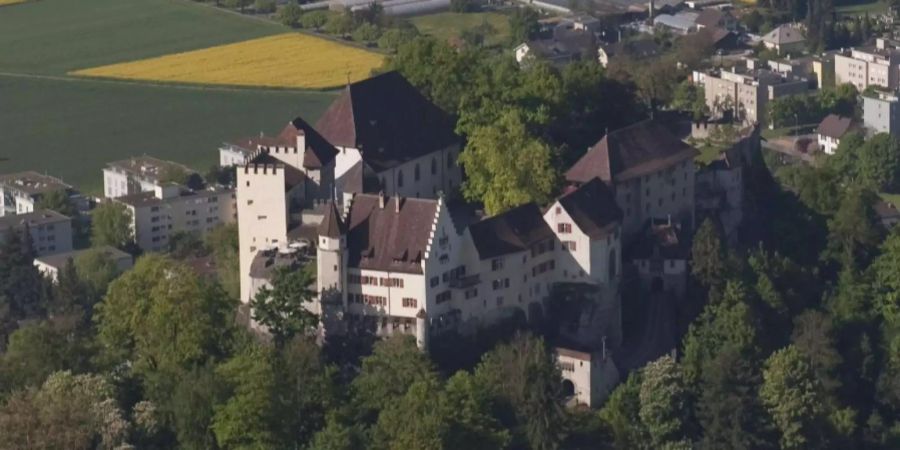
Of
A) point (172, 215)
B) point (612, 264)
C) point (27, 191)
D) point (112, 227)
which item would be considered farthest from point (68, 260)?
point (612, 264)

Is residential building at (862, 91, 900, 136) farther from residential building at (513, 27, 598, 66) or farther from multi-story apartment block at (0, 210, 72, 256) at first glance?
multi-story apartment block at (0, 210, 72, 256)

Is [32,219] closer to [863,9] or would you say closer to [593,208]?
[593,208]

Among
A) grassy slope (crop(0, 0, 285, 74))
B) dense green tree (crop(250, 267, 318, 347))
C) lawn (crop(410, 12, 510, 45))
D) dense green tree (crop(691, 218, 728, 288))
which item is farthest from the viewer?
lawn (crop(410, 12, 510, 45))

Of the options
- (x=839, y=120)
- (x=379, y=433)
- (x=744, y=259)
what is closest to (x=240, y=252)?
(x=379, y=433)

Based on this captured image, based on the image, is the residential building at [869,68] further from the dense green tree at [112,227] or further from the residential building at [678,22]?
the dense green tree at [112,227]

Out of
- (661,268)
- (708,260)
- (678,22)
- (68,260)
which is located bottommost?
(678,22)

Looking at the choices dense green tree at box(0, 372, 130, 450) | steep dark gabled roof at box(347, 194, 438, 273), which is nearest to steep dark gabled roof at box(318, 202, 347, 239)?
steep dark gabled roof at box(347, 194, 438, 273)
